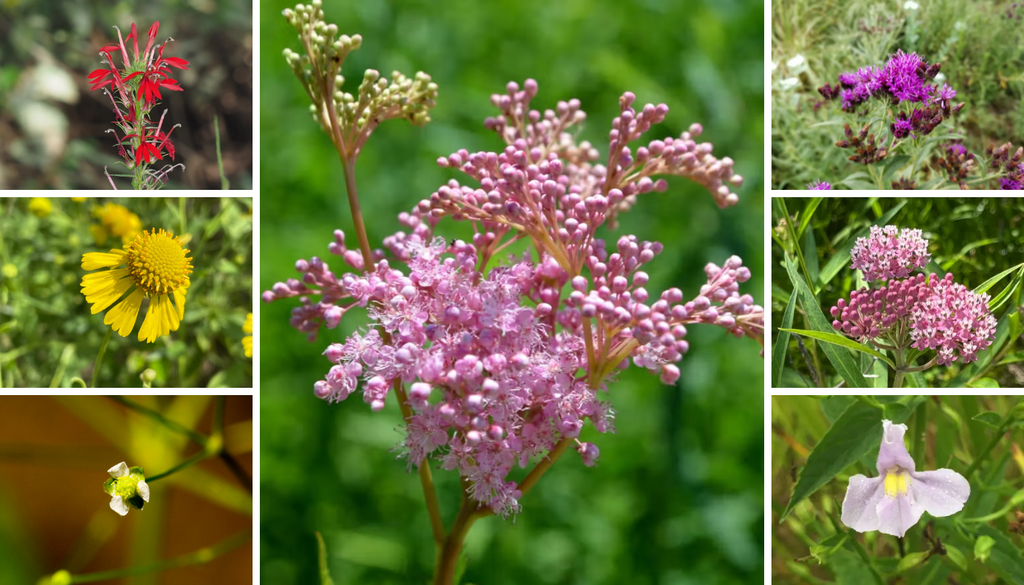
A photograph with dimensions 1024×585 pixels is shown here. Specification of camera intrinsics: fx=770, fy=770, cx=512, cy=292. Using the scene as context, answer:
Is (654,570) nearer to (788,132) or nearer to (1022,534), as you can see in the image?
(1022,534)

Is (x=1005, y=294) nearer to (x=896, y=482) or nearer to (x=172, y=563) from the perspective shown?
(x=896, y=482)

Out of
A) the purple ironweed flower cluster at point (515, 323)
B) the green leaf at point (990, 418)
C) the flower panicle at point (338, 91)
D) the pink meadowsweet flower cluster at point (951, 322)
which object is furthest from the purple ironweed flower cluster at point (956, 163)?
the flower panicle at point (338, 91)

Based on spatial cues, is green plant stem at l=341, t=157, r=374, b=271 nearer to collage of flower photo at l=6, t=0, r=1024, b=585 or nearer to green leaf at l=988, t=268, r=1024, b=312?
collage of flower photo at l=6, t=0, r=1024, b=585

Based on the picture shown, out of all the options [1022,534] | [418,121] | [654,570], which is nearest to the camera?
[418,121]

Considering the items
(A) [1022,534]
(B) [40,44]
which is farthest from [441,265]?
(B) [40,44]

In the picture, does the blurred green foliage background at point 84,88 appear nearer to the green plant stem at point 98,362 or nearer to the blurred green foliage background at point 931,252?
the green plant stem at point 98,362

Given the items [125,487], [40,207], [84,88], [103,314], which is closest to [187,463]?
[125,487]

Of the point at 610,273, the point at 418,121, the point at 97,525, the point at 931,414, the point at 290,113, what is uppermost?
the point at 290,113
